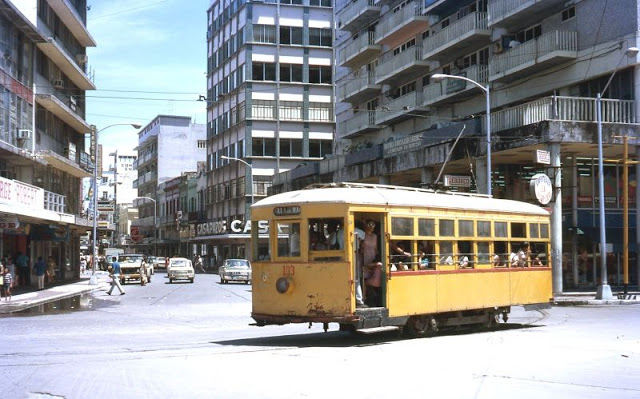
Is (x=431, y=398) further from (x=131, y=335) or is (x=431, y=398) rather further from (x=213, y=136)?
(x=213, y=136)

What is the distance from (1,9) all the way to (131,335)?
2377 cm

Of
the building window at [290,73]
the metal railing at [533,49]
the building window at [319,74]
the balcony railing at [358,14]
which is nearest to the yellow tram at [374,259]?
the metal railing at [533,49]

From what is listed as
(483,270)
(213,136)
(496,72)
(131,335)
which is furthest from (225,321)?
(213,136)

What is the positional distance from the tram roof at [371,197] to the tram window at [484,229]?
32cm

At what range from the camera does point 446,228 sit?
16156 millimetres

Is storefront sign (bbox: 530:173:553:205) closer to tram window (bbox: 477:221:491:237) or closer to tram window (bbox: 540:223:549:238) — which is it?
tram window (bbox: 540:223:549:238)

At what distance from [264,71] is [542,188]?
4752 cm

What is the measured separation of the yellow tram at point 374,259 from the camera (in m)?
14.3

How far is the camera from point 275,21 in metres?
72.8

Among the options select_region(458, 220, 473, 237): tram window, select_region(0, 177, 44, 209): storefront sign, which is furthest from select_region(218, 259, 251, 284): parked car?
select_region(458, 220, 473, 237): tram window

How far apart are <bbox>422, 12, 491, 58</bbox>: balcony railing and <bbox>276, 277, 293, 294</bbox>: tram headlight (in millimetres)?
25896

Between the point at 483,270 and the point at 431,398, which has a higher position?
the point at 483,270

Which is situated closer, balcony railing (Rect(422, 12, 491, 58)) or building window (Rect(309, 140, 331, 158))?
balcony railing (Rect(422, 12, 491, 58))

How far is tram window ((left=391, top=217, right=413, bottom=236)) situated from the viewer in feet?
49.1
